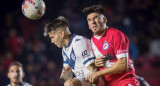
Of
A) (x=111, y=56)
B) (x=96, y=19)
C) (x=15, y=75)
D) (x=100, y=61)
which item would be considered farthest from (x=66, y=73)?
(x=15, y=75)

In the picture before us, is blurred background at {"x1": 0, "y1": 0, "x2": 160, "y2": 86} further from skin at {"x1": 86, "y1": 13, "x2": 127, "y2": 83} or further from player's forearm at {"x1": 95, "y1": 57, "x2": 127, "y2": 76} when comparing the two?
player's forearm at {"x1": 95, "y1": 57, "x2": 127, "y2": 76}

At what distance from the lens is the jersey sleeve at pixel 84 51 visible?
15.0 ft

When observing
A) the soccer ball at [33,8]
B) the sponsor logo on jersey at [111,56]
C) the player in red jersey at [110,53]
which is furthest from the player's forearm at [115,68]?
the soccer ball at [33,8]

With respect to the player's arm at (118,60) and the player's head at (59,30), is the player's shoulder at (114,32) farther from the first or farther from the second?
the player's head at (59,30)

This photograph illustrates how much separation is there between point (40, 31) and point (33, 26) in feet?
1.49

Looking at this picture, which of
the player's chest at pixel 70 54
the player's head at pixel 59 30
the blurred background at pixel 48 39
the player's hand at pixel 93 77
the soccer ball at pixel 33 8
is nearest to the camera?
the player's hand at pixel 93 77

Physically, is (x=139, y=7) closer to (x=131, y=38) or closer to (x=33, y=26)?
(x=131, y=38)

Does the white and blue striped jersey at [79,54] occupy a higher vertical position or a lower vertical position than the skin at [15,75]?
higher

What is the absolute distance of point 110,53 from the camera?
452 centimetres

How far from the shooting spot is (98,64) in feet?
14.9

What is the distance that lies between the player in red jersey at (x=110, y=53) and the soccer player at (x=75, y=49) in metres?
0.11

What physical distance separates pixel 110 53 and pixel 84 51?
14.1 inches

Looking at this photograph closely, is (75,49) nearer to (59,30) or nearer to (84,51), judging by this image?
(84,51)

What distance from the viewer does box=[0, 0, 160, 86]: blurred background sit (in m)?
9.20
